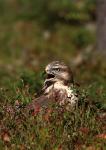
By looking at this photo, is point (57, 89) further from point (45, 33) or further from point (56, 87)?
point (45, 33)

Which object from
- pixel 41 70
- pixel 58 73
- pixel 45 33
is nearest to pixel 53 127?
pixel 58 73

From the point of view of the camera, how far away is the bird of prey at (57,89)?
23.4ft

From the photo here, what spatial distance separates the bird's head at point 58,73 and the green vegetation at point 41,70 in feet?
0.80

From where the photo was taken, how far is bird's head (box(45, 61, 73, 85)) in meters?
7.71

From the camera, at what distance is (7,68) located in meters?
15.3

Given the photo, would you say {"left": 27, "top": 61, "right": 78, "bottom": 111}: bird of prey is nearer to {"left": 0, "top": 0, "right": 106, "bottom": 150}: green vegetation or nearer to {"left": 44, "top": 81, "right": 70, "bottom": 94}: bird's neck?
{"left": 44, "top": 81, "right": 70, "bottom": 94}: bird's neck

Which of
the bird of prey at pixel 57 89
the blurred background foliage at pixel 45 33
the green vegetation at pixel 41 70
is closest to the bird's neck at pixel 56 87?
the bird of prey at pixel 57 89

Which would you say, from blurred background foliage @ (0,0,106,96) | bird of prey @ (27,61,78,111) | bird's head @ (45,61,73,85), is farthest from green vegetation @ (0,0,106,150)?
bird's head @ (45,61,73,85)

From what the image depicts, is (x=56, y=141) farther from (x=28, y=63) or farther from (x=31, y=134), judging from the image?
(x=28, y=63)

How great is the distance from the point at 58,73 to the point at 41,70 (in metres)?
0.77

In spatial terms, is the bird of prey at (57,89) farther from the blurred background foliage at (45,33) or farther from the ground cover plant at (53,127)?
the blurred background foliage at (45,33)

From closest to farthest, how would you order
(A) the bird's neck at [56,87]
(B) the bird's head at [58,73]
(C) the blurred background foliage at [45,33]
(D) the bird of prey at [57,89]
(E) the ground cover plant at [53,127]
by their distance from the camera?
(E) the ground cover plant at [53,127] → (D) the bird of prey at [57,89] → (A) the bird's neck at [56,87] → (B) the bird's head at [58,73] → (C) the blurred background foliage at [45,33]

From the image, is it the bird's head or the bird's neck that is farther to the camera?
the bird's head

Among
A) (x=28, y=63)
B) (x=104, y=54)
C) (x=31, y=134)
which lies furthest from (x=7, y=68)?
(x=31, y=134)
